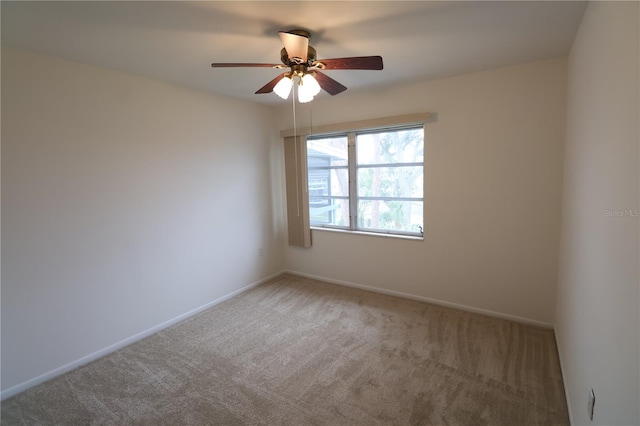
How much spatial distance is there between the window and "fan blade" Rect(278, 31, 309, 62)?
6.09ft

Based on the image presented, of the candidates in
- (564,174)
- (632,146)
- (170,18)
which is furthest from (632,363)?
(170,18)

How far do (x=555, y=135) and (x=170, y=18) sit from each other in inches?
119

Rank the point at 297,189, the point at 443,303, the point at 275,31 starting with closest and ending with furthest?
the point at 275,31, the point at 443,303, the point at 297,189

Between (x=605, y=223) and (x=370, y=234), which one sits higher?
(x=605, y=223)

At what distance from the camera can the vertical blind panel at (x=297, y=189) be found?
4.02m

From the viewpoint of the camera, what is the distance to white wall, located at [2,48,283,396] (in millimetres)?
2123

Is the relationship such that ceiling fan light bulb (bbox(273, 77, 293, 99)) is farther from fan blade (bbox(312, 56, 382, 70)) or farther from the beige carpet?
the beige carpet

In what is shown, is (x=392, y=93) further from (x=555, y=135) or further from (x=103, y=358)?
(x=103, y=358)

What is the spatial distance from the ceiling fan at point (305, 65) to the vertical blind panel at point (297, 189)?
5.69 feet

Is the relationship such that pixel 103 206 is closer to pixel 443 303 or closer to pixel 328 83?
pixel 328 83

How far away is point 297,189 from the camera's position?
4.14 metres

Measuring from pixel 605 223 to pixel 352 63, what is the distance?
152 centimetres

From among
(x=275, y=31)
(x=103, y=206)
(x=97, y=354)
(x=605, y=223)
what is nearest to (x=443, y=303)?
(x=605, y=223)

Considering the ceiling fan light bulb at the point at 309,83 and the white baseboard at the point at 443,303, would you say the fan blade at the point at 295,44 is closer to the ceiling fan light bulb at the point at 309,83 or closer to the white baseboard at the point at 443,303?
the ceiling fan light bulb at the point at 309,83
